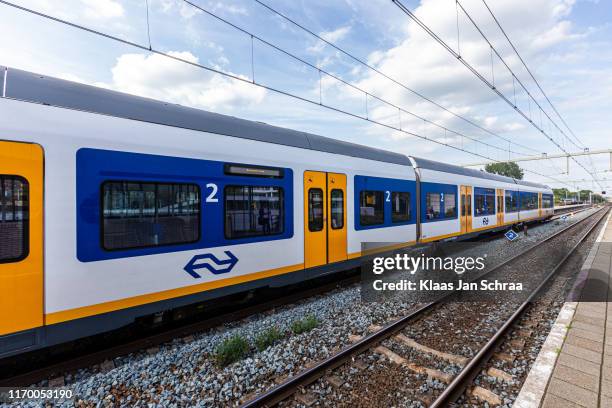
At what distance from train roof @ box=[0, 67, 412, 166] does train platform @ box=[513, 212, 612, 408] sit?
5293 mm

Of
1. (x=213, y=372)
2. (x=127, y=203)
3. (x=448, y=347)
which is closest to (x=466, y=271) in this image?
(x=448, y=347)

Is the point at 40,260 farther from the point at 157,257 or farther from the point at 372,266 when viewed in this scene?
the point at 372,266

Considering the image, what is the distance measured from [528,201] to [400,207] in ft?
55.4

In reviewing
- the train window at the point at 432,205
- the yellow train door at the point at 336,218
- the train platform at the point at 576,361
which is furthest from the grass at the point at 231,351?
the train window at the point at 432,205

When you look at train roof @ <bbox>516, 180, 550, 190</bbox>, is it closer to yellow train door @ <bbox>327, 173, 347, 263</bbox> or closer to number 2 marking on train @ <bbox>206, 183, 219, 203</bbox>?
yellow train door @ <bbox>327, 173, 347, 263</bbox>

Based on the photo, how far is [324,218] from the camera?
23.0 feet

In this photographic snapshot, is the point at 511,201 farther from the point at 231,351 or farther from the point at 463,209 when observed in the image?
the point at 231,351

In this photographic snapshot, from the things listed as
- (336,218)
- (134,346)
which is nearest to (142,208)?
(134,346)

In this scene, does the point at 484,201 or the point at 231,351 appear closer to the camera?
the point at 231,351

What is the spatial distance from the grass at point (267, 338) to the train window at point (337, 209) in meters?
2.97

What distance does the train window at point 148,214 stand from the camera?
4.16 metres

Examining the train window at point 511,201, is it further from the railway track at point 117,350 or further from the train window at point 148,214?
the train window at point 148,214

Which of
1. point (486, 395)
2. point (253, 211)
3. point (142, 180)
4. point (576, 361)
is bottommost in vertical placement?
point (486, 395)

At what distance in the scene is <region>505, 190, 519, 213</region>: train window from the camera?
56.5 ft
